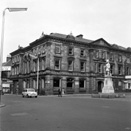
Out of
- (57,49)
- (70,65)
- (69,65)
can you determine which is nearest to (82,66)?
(70,65)

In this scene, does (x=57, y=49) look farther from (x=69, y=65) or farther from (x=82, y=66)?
(x=82, y=66)

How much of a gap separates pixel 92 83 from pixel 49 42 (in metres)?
14.7

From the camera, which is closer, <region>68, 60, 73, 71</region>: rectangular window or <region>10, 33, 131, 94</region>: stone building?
<region>10, 33, 131, 94</region>: stone building

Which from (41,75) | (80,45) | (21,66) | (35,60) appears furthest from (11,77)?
(80,45)

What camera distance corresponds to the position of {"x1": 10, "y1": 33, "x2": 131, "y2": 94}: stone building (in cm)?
4409

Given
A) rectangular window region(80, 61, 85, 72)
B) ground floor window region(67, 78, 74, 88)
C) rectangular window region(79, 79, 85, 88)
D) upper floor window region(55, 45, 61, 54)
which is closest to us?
upper floor window region(55, 45, 61, 54)

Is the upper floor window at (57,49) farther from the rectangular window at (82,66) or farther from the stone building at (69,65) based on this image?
the rectangular window at (82,66)

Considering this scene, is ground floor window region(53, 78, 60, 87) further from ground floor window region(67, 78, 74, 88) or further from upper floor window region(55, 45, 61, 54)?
upper floor window region(55, 45, 61, 54)

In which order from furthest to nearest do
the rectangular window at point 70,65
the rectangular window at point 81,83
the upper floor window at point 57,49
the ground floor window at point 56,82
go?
the rectangular window at point 81,83, the rectangular window at point 70,65, the upper floor window at point 57,49, the ground floor window at point 56,82

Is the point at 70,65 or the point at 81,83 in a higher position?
the point at 70,65

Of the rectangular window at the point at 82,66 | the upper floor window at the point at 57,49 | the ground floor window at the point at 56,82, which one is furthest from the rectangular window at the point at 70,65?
the ground floor window at the point at 56,82

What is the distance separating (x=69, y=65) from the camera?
46.9 metres

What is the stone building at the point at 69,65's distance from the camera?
44094 mm

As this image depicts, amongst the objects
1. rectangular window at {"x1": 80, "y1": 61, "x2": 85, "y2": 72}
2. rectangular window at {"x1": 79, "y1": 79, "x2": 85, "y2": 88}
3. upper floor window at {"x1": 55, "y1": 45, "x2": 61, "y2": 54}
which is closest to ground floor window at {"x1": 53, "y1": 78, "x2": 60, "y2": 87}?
upper floor window at {"x1": 55, "y1": 45, "x2": 61, "y2": 54}
